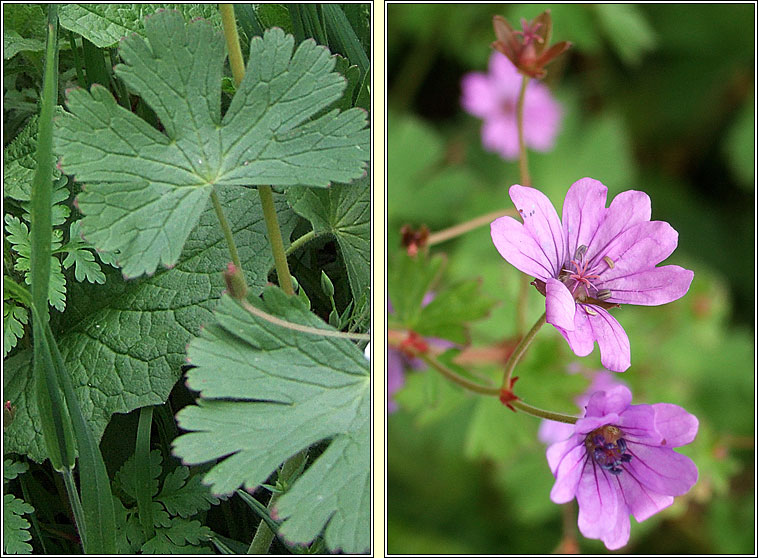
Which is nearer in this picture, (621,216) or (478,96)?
(621,216)

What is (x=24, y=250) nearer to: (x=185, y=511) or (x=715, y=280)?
(x=185, y=511)

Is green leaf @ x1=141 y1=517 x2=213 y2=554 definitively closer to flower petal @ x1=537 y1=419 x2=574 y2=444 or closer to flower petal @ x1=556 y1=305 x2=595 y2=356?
flower petal @ x1=556 y1=305 x2=595 y2=356

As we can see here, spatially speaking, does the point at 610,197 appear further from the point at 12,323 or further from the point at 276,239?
the point at 12,323

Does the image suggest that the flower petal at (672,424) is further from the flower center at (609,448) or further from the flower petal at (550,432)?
the flower petal at (550,432)

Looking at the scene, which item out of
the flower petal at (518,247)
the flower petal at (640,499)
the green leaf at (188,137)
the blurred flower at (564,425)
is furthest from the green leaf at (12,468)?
the blurred flower at (564,425)

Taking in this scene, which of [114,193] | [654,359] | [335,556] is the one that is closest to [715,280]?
[654,359]

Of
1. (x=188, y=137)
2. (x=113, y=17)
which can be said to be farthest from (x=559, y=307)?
(x=113, y=17)

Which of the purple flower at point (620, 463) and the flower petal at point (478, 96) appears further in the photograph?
the flower petal at point (478, 96)
